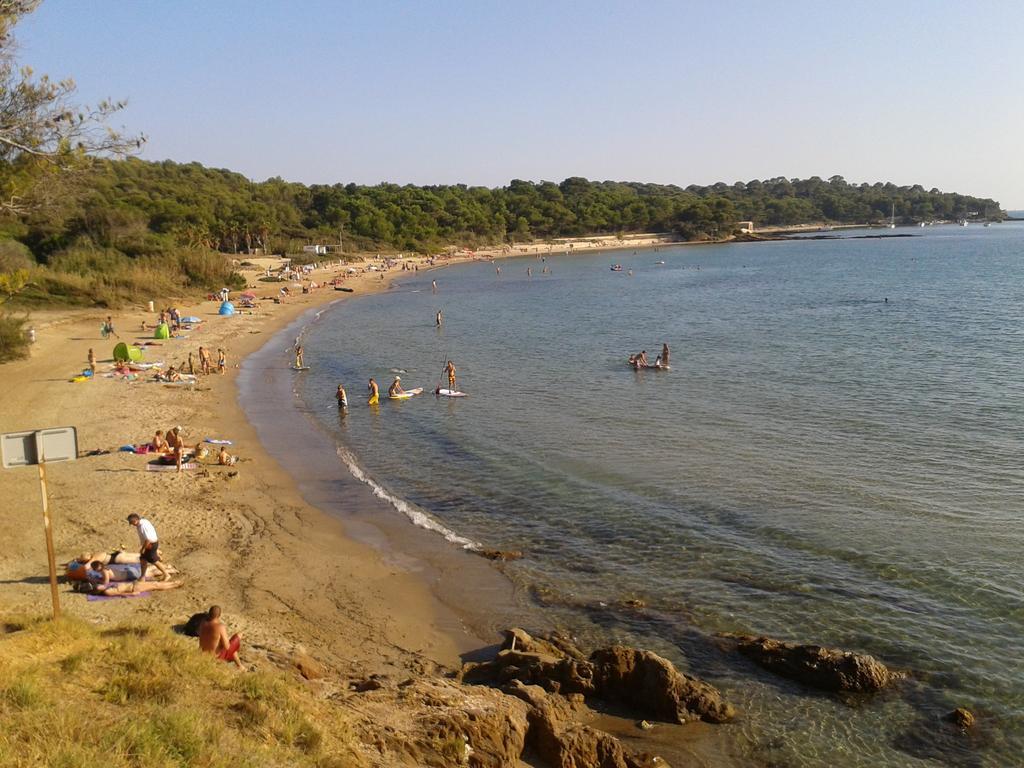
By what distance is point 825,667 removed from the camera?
10.5m

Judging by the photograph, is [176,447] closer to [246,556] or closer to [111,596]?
[246,556]

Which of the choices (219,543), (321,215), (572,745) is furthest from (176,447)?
(321,215)

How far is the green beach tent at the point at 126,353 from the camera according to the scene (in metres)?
31.7

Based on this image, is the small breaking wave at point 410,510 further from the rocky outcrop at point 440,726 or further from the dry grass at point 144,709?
the dry grass at point 144,709

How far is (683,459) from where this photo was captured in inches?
830

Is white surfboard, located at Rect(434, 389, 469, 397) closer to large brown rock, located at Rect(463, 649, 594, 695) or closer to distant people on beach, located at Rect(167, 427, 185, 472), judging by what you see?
distant people on beach, located at Rect(167, 427, 185, 472)

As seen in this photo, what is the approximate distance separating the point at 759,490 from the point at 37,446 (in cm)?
1481

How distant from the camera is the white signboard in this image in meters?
8.59

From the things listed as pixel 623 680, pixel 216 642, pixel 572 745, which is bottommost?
pixel 623 680

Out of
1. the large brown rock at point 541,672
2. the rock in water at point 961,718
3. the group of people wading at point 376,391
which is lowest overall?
the rock in water at point 961,718

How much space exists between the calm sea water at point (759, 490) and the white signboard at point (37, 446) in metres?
7.46

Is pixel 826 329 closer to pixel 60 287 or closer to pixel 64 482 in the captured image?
pixel 64 482

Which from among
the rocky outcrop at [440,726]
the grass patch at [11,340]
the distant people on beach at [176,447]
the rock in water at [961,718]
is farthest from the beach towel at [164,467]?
the rock in water at [961,718]

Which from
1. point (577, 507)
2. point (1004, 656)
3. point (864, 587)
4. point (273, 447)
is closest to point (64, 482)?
point (273, 447)
